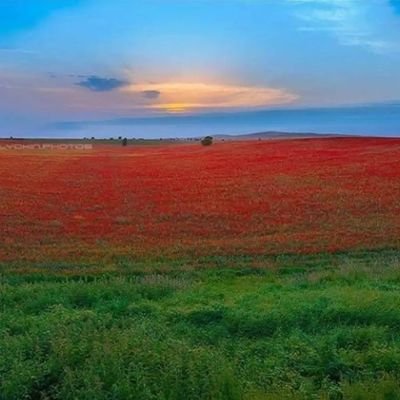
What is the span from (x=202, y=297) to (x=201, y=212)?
49.6 ft

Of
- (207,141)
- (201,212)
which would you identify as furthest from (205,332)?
(207,141)

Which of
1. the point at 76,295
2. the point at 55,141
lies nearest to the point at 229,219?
the point at 76,295

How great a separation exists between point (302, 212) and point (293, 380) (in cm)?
1969

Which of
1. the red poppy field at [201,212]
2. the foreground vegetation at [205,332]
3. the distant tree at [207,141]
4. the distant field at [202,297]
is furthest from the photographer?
the distant tree at [207,141]

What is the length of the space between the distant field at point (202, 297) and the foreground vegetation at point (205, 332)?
3 centimetres

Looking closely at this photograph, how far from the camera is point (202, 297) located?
13453mm

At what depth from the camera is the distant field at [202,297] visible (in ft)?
27.0

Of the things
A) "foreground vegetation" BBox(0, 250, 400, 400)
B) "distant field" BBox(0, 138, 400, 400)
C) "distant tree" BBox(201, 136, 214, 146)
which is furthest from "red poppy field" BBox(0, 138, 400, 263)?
"distant tree" BBox(201, 136, 214, 146)

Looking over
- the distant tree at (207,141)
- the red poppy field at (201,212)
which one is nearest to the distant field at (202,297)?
the red poppy field at (201,212)

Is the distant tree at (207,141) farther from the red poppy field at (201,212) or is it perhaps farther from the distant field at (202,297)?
the distant field at (202,297)

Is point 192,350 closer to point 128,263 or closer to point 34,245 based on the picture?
point 128,263

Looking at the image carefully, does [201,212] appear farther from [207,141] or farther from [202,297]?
[207,141]

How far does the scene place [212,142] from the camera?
381ft

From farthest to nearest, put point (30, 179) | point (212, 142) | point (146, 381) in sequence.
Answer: point (212, 142) < point (30, 179) < point (146, 381)
